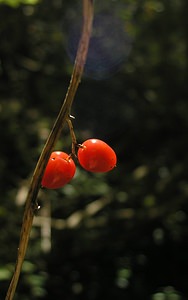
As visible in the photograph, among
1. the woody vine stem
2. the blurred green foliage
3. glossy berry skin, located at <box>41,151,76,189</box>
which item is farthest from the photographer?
the blurred green foliage

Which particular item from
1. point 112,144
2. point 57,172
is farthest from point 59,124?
point 112,144

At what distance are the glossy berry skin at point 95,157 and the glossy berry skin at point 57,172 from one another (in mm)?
25

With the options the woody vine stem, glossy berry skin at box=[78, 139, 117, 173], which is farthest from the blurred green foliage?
the woody vine stem

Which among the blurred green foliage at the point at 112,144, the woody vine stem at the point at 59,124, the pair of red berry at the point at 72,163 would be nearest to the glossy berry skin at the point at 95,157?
the pair of red berry at the point at 72,163

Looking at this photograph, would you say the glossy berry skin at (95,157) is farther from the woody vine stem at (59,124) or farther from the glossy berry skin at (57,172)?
the woody vine stem at (59,124)

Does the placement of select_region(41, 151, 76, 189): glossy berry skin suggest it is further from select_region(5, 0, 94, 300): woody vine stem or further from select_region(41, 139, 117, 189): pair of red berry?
select_region(5, 0, 94, 300): woody vine stem

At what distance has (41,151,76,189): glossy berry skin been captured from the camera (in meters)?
0.86

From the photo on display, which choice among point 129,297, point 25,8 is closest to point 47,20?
point 25,8

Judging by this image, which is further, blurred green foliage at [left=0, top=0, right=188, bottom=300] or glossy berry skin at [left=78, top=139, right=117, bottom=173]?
blurred green foliage at [left=0, top=0, right=188, bottom=300]

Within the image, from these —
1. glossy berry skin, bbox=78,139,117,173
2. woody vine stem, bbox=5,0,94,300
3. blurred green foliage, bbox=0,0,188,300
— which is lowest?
woody vine stem, bbox=5,0,94,300

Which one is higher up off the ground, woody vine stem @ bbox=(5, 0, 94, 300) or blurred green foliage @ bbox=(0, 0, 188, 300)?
blurred green foliage @ bbox=(0, 0, 188, 300)

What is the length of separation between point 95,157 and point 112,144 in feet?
8.96

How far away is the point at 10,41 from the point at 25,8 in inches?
9.2

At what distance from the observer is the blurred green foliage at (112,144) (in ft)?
9.30
